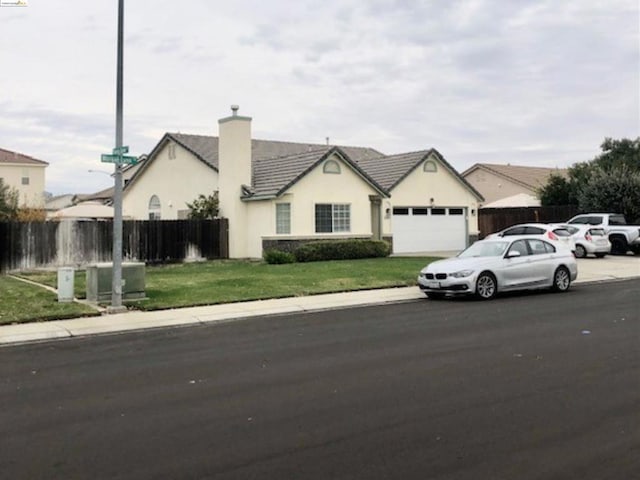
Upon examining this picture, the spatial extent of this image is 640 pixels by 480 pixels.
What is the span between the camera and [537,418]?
5.88 meters

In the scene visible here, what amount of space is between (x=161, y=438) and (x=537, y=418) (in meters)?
3.26

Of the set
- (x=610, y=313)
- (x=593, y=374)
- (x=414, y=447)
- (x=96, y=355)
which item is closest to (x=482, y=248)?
(x=610, y=313)

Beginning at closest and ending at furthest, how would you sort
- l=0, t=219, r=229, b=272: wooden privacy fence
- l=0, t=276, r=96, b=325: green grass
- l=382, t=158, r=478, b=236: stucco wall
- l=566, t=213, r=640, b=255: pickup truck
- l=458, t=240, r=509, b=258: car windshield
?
l=0, t=276, r=96, b=325: green grass, l=458, t=240, r=509, b=258: car windshield, l=0, t=219, r=229, b=272: wooden privacy fence, l=566, t=213, r=640, b=255: pickup truck, l=382, t=158, r=478, b=236: stucco wall

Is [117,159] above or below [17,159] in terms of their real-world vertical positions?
below

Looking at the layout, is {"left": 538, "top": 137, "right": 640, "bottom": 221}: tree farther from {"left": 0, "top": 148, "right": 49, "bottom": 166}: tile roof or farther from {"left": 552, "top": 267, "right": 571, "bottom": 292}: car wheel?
{"left": 0, "top": 148, "right": 49, "bottom": 166}: tile roof

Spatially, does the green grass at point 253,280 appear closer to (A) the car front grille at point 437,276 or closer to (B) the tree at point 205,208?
(A) the car front grille at point 437,276

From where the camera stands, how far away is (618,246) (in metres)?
29.2

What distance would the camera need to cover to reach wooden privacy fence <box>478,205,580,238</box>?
38.0 metres

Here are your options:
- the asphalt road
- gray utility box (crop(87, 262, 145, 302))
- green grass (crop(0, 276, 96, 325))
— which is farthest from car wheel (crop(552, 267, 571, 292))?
green grass (crop(0, 276, 96, 325))

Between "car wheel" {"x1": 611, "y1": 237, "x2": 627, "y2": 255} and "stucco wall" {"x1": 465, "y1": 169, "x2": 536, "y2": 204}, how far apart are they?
23.7 m

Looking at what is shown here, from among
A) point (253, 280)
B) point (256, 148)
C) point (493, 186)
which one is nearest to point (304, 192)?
point (253, 280)

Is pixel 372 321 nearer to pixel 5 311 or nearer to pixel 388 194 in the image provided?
pixel 5 311

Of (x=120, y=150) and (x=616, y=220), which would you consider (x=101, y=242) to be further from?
(x=616, y=220)

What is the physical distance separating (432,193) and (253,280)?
16154 mm
